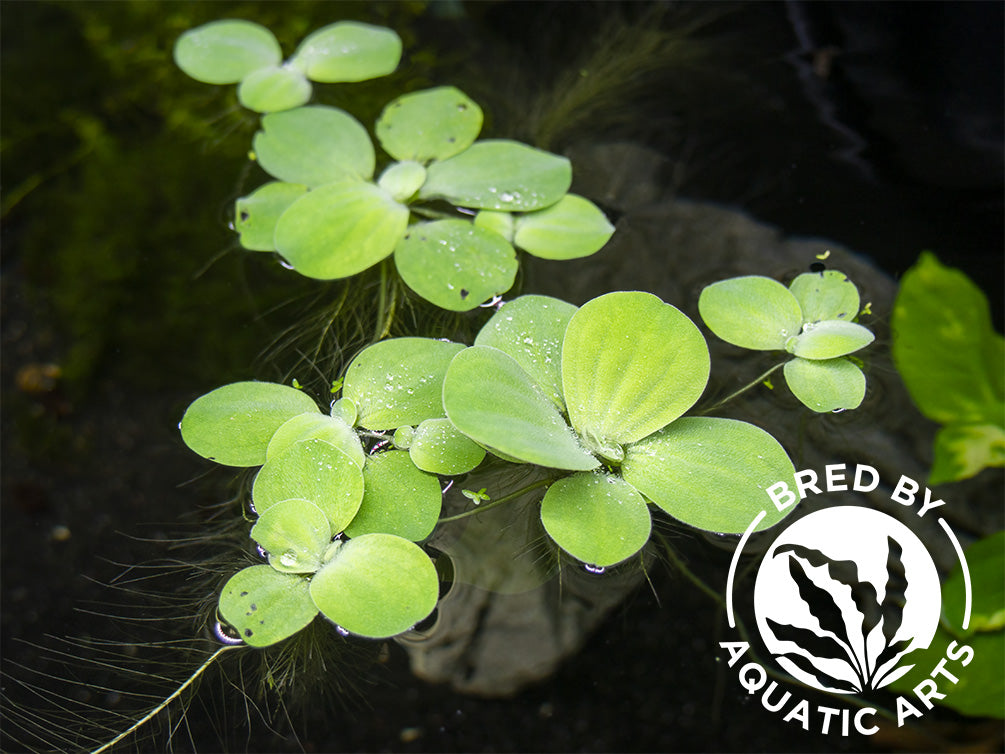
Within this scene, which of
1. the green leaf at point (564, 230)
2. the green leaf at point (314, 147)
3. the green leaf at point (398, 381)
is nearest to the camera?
the green leaf at point (398, 381)

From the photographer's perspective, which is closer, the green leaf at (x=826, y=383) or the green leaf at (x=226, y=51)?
the green leaf at (x=826, y=383)

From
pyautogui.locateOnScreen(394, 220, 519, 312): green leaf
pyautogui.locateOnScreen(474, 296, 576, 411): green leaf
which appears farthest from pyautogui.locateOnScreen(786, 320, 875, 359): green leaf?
pyautogui.locateOnScreen(394, 220, 519, 312): green leaf

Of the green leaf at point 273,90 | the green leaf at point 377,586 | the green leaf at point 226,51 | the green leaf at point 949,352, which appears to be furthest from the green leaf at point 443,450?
the green leaf at point 226,51

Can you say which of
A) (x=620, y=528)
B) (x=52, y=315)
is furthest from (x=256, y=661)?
(x=52, y=315)

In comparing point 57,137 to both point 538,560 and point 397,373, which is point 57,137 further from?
point 538,560

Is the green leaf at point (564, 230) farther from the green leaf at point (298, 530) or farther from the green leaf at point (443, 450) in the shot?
the green leaf at point (298, 530)

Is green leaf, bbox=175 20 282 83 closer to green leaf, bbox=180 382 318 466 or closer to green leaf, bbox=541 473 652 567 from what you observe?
green leaf, bbox=180 382 318 466

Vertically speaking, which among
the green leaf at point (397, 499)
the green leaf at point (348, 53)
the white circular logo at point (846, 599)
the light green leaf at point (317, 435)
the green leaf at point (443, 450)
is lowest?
the white circular logo at point (846, 599)
